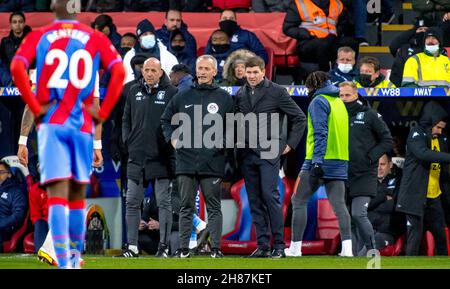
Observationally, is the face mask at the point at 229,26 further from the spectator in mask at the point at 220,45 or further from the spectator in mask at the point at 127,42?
the spectator in mask at the point at 127,42

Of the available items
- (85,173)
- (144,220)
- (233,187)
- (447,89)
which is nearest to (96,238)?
(144,220)

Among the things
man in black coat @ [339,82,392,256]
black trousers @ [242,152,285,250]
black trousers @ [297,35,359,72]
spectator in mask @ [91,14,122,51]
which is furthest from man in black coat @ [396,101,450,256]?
spectator in mask @ [91,14,122,51]

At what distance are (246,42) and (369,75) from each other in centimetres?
217

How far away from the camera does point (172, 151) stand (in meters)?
14.1

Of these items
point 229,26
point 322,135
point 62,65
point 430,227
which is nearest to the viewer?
point 62,65

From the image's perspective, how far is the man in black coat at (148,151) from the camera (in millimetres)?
13945

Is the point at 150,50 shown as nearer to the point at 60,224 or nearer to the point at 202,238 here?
the point at 202,238

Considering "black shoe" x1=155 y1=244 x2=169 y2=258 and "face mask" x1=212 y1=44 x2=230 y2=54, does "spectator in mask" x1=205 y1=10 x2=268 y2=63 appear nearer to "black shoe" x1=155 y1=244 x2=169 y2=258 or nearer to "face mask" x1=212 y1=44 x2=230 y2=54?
"face mask" x1=212 y1=44 x2=230 y2=54

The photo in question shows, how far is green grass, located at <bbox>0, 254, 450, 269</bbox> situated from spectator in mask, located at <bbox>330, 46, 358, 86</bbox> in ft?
10.1

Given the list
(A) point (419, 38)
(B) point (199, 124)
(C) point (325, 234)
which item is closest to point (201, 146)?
(B) point (199, 124)

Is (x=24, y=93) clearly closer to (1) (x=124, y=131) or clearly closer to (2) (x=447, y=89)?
(1) (x=124, y=131)

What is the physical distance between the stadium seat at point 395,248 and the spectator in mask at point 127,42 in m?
4.43

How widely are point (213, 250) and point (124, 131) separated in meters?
1.84

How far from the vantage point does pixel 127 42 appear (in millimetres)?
17125
